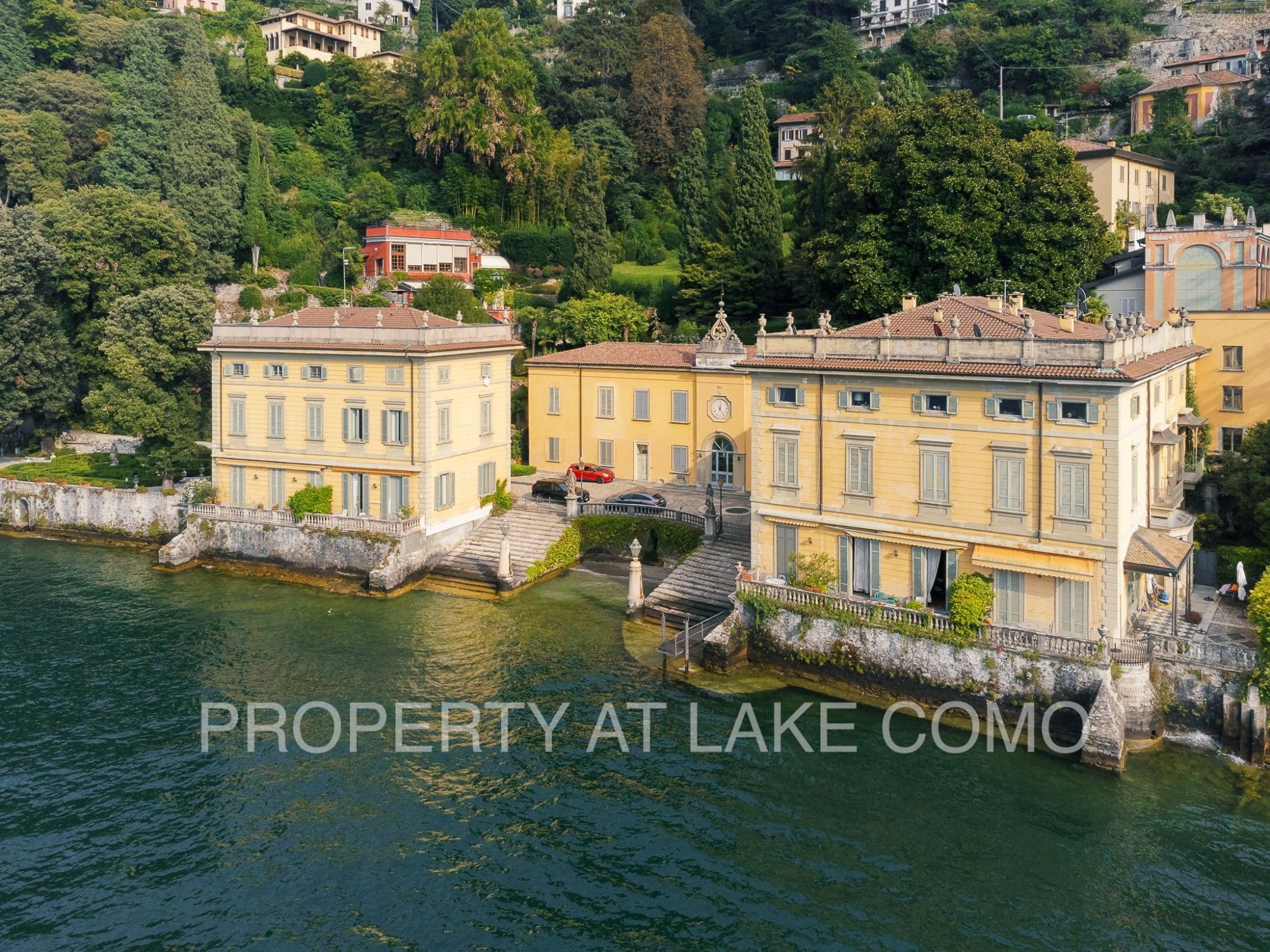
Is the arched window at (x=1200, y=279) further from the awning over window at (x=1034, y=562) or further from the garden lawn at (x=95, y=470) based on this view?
the garden lawn at (x=95, y=470)

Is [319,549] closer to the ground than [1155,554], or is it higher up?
closer to the ground

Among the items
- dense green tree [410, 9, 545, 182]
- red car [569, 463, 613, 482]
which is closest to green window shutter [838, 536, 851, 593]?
red car [569, 463, 613, 482]

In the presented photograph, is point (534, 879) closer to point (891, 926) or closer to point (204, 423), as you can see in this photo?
point (891, 926)

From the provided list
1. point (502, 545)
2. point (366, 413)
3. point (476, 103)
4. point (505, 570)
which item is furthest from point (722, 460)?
point (476, 103)

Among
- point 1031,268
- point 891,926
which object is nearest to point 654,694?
point 891,926

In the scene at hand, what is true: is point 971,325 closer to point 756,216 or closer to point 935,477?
point 935,477

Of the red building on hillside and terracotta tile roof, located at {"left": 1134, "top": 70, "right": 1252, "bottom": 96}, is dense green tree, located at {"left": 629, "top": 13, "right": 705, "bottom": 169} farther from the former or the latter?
terracotta tile roof, located at {"left": 1134, "top": 70, "right": 1252, "bottom": 96}
